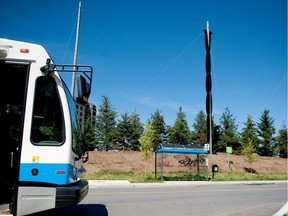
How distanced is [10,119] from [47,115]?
102 centimetres

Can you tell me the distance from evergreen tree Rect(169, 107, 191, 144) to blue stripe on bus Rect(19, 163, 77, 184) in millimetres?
39691

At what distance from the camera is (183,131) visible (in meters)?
44.2

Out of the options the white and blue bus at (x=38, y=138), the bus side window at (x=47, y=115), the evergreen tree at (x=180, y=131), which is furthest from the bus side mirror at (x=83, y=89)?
the evergreen tree at (x=180, y=131)

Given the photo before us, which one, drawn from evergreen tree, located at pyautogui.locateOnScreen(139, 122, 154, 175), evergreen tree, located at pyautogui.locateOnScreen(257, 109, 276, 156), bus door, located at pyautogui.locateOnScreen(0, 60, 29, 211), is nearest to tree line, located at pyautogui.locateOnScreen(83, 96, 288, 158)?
evergreen tree, located at pyautogui.locateOnScreen(257, 109, 276, 156)

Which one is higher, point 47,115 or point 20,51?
point 20,51

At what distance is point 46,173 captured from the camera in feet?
14.9

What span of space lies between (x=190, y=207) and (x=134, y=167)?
1827cm

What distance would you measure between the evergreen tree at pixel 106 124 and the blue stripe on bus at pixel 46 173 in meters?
40.1

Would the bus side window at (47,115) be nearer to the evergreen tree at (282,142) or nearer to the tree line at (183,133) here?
the tree line at (183,133)

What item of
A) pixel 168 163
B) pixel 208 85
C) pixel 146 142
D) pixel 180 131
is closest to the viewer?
pixel 146 142

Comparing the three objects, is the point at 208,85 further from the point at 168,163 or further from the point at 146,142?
the point at 146,142

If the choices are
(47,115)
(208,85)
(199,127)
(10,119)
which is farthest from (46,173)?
(199,127)

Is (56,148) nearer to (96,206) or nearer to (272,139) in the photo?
(96,206)

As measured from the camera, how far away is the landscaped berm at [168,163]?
81.3ft
